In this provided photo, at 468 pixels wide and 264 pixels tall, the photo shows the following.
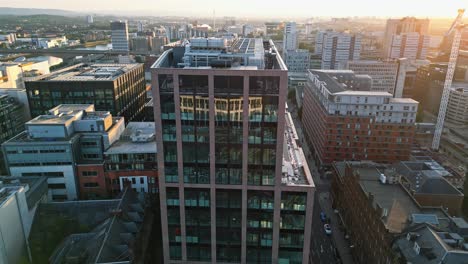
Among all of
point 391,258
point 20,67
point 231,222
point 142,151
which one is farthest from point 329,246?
point 20,67

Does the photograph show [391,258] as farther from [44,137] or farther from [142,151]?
[44,137]

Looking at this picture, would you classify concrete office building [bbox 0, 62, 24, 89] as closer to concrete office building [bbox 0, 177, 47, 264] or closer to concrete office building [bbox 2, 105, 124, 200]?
concrete office building [bbox 2, 105, 124, 200]

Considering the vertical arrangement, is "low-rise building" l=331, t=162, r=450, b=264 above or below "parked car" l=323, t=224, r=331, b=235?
above

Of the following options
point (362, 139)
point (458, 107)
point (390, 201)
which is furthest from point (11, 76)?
point (458, 107)

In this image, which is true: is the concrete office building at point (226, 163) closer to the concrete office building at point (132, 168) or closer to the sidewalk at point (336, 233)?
the sidewalk at point (336, 233)

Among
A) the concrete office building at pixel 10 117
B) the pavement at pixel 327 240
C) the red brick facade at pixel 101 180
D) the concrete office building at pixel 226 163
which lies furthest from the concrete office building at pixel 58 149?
the pavement at pixel 327 240

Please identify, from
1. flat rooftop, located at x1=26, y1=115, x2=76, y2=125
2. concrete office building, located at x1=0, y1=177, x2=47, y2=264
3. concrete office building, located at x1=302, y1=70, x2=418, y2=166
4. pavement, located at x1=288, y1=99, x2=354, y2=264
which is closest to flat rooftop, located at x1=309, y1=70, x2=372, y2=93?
concrete office building, located at x1=302, y1=70, x2=418, y2=166
